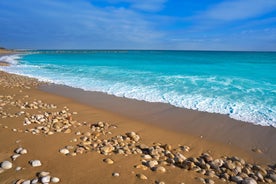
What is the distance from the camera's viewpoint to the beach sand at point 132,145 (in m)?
3.40

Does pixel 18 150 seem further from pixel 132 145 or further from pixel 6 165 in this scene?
pixel 132 145

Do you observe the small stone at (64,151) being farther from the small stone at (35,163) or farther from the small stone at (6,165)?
the small stone at (6,165)

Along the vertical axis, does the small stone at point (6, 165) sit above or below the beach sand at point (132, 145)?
above

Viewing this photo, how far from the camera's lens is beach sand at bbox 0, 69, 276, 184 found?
134 inches

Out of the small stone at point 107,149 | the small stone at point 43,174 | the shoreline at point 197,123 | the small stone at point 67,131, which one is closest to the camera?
the small stone at point 43,174

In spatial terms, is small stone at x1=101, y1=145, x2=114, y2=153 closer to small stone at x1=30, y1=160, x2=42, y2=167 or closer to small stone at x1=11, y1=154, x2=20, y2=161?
small stone at x1=30, y1=160, x2=42, y2=167

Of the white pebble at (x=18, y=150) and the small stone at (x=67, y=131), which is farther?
the small stone at (x=67, y=131)

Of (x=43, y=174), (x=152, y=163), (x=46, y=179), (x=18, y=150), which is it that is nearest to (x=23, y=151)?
(x=18, y=150)

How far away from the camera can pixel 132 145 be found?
177 inches

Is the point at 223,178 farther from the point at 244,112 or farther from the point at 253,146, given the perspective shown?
the point at 244,112

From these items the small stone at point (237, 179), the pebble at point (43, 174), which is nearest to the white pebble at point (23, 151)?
the pebble at point (43, 174)

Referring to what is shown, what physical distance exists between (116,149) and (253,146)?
335 centimetres

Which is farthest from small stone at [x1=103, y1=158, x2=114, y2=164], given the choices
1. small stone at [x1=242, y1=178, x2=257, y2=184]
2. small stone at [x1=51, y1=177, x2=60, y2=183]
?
small stone at [x1=242, y1=178, x2=257, y2=184]

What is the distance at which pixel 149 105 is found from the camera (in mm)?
8016
